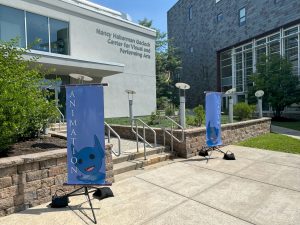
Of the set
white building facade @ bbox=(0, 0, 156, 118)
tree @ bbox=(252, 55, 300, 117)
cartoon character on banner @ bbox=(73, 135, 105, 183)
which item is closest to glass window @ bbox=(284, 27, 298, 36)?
tree @ bbox=(252, 55, 300, 117)

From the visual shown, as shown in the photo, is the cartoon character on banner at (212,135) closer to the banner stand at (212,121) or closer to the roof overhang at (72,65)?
the banner stand at (212,121)

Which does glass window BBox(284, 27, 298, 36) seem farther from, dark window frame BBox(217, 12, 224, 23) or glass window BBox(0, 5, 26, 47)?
glass window BBox(0, 5, 26, 47)

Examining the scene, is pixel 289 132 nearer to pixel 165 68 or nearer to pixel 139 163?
pixel 139 163

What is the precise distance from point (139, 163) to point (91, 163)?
2711mm

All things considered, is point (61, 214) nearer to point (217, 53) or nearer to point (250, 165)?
point (250, 165)

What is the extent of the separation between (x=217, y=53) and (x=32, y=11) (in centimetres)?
2328

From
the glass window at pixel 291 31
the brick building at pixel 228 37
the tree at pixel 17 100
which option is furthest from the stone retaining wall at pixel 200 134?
the glass window at pixel 291 31

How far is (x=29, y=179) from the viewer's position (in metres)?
4.47

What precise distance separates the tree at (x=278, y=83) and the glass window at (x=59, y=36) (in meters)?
15.1

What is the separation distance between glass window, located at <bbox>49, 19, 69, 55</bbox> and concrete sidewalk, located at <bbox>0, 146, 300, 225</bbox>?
36.0 feet

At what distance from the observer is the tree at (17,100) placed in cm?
484

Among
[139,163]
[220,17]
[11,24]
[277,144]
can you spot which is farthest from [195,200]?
[220,17]

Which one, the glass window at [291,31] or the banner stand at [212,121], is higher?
the glass window at [291,31]

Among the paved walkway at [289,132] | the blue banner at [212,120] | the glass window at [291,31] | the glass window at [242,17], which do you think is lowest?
the paved walkway at [289,132]
